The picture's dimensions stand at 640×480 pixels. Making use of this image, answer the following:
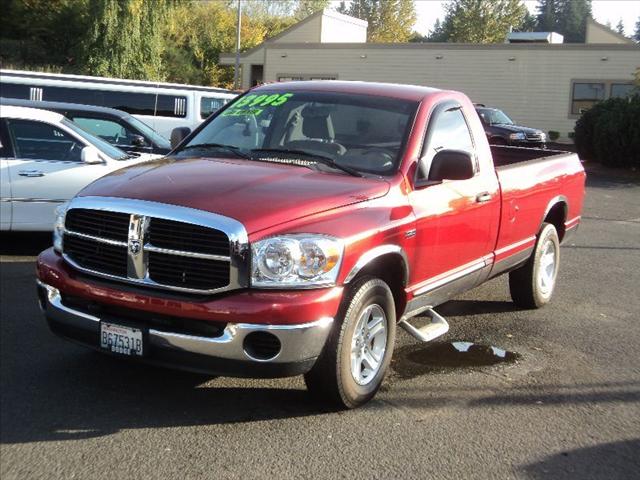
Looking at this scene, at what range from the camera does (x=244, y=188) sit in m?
4.19

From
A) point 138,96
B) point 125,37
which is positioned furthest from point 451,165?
point 125,37

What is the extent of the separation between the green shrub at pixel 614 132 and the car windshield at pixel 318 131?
18514 millimetres

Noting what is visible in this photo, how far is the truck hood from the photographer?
3955 millimetres

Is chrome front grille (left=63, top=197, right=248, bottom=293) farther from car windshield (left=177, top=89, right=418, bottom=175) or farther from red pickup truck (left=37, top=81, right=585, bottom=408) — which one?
car windshield (left=177, top=89, right=418, bottom=175)

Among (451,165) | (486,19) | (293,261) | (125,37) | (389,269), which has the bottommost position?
(389,269)

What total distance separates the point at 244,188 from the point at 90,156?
15.7 feet

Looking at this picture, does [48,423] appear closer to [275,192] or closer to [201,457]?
[201,457]

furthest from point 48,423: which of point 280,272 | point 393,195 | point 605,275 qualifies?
point 605,275

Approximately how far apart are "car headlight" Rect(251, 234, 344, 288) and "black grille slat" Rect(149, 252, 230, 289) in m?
0.18

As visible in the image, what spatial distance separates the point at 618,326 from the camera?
6523 millimetres

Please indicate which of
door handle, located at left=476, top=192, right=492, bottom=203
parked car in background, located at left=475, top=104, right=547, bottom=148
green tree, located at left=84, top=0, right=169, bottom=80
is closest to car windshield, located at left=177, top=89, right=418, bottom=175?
door handle, located at left=476, top=192, right=492, bottom=203

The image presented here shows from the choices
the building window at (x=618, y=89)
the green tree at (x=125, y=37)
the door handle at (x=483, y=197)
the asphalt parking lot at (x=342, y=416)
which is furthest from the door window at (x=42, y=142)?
the building window at (x=618, y=89)

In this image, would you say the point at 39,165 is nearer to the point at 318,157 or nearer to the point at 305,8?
the point at 318,157

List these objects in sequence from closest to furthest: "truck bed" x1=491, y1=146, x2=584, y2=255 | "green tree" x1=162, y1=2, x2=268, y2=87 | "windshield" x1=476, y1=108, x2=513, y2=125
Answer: "truck bed" x1=491, y1=146, x2=584, y2=255 < "windshield" x1=476, y1=108, x2=513, y2=125 < "green tree" x1=162, y1=2, x2=268, y2=87
